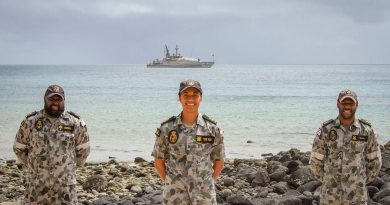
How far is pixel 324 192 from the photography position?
6.04 meters

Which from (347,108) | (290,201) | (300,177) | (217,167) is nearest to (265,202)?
(290,201)

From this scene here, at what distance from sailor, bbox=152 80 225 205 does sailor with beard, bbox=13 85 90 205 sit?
111 cm

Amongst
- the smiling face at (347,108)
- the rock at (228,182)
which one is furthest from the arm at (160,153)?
the rock at (228,182)

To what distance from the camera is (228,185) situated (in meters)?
11.9

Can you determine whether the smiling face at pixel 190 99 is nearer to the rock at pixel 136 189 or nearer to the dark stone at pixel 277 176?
the rock at pixel 136 189

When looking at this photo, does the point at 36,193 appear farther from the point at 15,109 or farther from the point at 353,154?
the point at 15,109

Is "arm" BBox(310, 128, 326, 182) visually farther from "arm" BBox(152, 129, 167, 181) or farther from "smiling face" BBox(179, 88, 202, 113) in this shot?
"arm" BBox(152, 129, 167, 181)

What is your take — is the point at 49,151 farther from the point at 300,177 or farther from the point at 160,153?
the point at 300,177

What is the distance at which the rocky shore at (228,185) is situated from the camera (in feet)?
30.9

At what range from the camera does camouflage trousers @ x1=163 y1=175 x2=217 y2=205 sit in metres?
5.31

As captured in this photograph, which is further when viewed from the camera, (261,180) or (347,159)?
(261,180)

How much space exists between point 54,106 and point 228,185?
6601mm

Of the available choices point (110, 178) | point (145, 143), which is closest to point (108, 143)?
point (145, 143)

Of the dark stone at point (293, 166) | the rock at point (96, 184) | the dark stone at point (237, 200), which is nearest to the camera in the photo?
the dark stone at point (237, 200)
